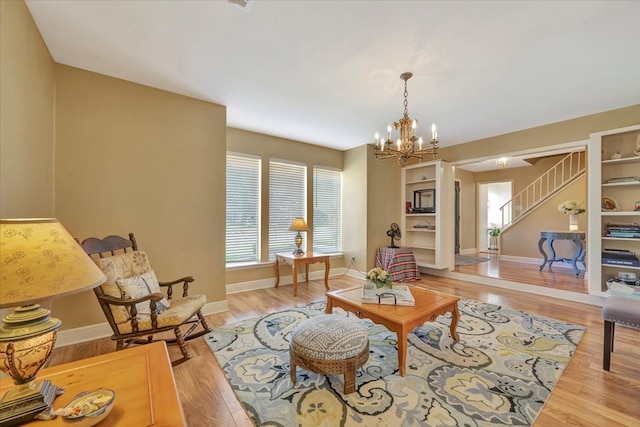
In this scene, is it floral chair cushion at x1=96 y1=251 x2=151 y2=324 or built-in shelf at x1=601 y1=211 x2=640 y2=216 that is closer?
floral chair cushion at x1=96 y1=251 x2=151 y2=324

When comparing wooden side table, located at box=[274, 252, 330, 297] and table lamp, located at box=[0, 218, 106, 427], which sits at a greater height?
table lamp, located at box=[0, 218, 106, 427]

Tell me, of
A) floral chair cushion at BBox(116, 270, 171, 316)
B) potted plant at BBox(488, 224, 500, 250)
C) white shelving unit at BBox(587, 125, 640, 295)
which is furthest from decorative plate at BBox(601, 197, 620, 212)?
floral chair cushion at BBox(116, 270, 171, 316)

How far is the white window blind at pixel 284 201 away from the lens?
464 cm

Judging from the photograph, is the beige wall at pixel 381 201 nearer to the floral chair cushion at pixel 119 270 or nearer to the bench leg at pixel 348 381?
the bench leg at pixel 348 381

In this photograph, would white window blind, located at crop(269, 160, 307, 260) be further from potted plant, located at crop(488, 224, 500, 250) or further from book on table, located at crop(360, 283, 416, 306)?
potted plant, located at crop(488, 224, 500, 250)

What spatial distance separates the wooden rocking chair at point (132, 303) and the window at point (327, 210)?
3.02 m

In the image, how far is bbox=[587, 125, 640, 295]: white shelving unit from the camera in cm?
347

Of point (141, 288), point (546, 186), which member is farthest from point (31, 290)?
point (546, 186)

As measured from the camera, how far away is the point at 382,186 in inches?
210

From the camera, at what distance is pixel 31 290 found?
2.59 feet

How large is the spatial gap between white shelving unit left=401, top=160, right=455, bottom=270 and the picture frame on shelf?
0.17ft

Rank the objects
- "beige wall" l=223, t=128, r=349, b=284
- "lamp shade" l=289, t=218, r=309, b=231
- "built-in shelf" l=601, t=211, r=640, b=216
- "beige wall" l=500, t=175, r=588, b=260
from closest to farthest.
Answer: "built-in shelf" l=601, t=211, r=640, b=216 < "beige wall" l=223, t=128, r=349, b=284 < "lamp shade" l=289, t=218, r=309, b=231 < "beige wall" l=500, t=175, r=588, b=260

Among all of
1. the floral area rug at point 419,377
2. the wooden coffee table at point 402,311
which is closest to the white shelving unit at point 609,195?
the floral area rug at point 419,377

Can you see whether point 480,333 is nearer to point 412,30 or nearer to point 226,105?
point 412,30
